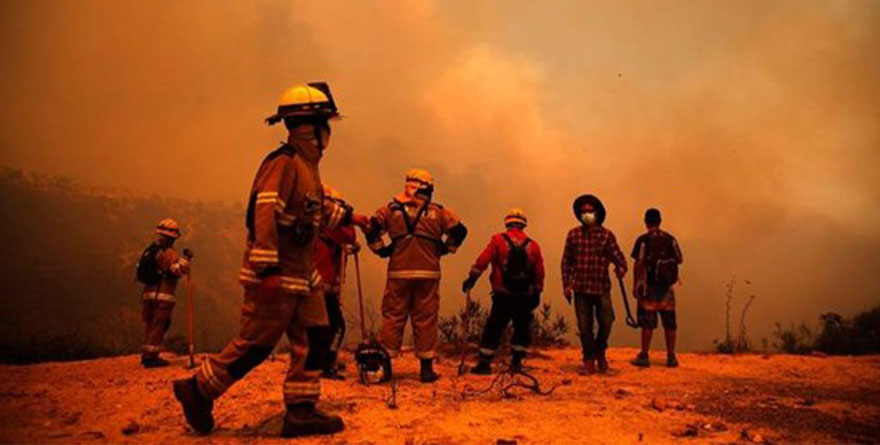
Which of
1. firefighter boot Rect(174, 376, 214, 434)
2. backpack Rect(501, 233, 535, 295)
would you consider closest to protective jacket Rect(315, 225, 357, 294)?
backpack Rect(501, 233, 535, 295)

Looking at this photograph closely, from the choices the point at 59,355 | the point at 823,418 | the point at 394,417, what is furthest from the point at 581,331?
the point at 59,355

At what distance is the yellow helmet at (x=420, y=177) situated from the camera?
7969 mm

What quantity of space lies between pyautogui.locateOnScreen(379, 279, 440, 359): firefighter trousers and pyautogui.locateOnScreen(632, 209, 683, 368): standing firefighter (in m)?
3.81

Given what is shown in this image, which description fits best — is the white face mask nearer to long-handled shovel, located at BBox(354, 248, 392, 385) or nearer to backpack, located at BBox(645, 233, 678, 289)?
backpack, located at BBox(645, 233, 678, 289)

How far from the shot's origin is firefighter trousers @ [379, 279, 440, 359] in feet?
25.5

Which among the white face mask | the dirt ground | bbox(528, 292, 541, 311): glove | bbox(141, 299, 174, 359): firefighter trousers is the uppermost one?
the white face mask

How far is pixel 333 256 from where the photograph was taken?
7703 mm

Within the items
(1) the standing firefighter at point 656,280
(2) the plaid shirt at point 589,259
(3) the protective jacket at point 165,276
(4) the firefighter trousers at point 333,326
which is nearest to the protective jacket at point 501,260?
(2) the plaid shirt at point 589,259

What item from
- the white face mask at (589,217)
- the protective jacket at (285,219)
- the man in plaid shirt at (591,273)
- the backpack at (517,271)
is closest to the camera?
the protective jacket at (285,219)

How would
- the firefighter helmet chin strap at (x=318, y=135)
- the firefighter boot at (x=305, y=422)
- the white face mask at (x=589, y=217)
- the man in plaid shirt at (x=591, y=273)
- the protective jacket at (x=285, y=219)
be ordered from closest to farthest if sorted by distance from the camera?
1. the protective jacket at (x=285, y=219)
2. the firefighter boot at (x=305, y=422)
3. the firefighter helmet chin strap at (x=318, y=135)
4. the man in plaid shirt at (x=591, y=273)
5. the white face mask at (x=589, y=217)

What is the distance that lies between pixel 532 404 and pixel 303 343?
8.50 ft

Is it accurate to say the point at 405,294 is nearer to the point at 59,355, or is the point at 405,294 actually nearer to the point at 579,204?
the point at 579,204

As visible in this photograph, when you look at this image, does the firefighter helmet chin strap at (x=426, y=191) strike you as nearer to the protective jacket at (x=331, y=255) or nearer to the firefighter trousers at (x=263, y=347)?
the protective jacket at (x=331, y=255)

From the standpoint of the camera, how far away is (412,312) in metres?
7.90
